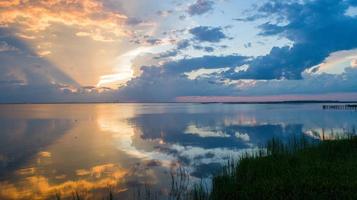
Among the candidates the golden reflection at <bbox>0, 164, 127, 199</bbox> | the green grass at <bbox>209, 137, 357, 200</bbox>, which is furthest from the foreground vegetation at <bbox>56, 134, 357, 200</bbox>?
the golden reflection at <bbox>0, 164, 127, 199</bbox>

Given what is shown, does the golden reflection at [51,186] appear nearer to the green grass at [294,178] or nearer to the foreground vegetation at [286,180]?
the foreground vegetation at [286,180]

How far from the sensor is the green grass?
13.1 metres

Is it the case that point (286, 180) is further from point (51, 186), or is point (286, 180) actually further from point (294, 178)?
point (51, 186)

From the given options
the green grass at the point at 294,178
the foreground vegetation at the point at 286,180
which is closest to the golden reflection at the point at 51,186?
the foreground vegetation at the point at 286,180

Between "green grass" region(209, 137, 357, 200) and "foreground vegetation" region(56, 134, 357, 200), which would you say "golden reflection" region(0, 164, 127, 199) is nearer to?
"foreground vegetation" region(56, 134, 357, 200)

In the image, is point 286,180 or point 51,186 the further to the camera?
point 51,186

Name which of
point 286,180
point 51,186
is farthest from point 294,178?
point 51,186

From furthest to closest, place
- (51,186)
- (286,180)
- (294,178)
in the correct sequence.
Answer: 1. (51,186)
2. (294,178)
3. (286,180)

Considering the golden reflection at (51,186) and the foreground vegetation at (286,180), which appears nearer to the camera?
the foreground vegetation at (286,180)

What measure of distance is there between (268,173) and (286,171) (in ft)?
3.16

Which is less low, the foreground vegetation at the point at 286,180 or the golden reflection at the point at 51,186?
the foreground vegetation at the point at 286,180

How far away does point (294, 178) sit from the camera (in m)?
14.9

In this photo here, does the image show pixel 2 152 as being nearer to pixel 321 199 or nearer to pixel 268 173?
pixel 268 173

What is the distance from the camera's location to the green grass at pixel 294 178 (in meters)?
13.1
